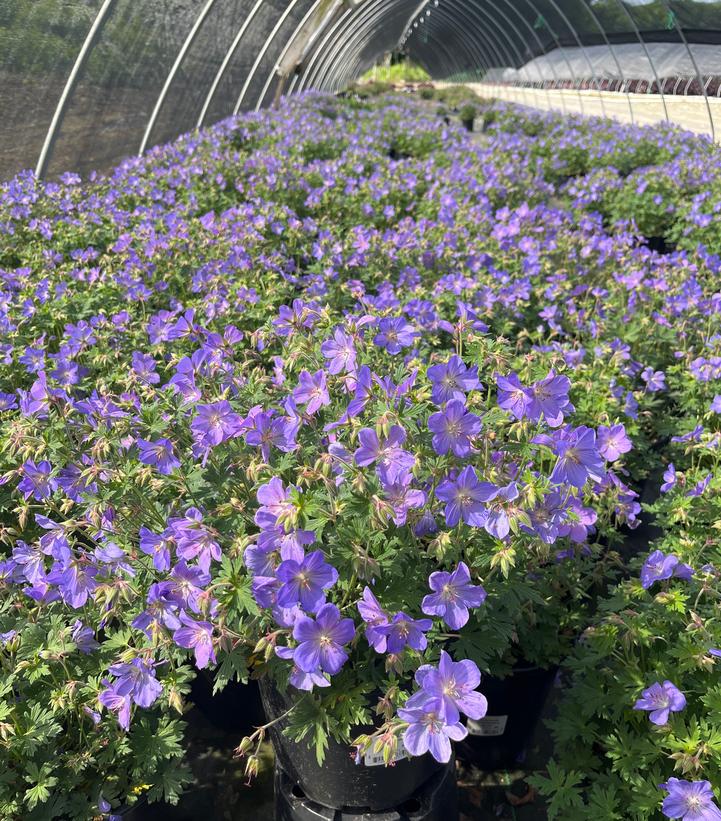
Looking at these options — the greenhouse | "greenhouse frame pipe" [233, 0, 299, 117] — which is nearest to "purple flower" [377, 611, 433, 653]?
the greenhouse

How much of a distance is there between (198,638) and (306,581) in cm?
33

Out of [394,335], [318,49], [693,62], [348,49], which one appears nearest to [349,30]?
[348,49]

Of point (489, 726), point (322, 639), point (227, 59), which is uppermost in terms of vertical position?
point (227, 59)

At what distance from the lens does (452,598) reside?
1.42m

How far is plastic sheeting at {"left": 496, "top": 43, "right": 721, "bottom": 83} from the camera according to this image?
1213 centimetres

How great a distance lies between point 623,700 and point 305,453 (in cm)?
122

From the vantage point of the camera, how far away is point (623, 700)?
1.84 metres

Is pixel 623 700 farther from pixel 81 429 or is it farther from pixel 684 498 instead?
pixel 81 429

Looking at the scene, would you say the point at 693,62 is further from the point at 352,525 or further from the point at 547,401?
the point at 352,525

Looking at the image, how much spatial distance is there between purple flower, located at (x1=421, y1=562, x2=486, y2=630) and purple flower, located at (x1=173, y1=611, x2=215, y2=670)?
49 cm

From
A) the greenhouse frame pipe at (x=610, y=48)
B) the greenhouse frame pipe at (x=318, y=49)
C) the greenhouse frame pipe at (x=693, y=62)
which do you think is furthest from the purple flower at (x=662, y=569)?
the greenhouse frame pipe at (x=318, y=49)

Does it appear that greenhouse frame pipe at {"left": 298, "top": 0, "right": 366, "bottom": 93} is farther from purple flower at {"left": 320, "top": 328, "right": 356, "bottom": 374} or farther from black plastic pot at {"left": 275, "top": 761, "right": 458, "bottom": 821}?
black plastic pot at {"left": 275, "top": 761, "right": 458, "bottom": 821}

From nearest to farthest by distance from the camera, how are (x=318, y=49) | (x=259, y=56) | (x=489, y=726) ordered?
(x=489, y=726) → (x=259, y=56) → (x=318, y=49)

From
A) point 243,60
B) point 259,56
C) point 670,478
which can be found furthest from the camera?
point 259,56
